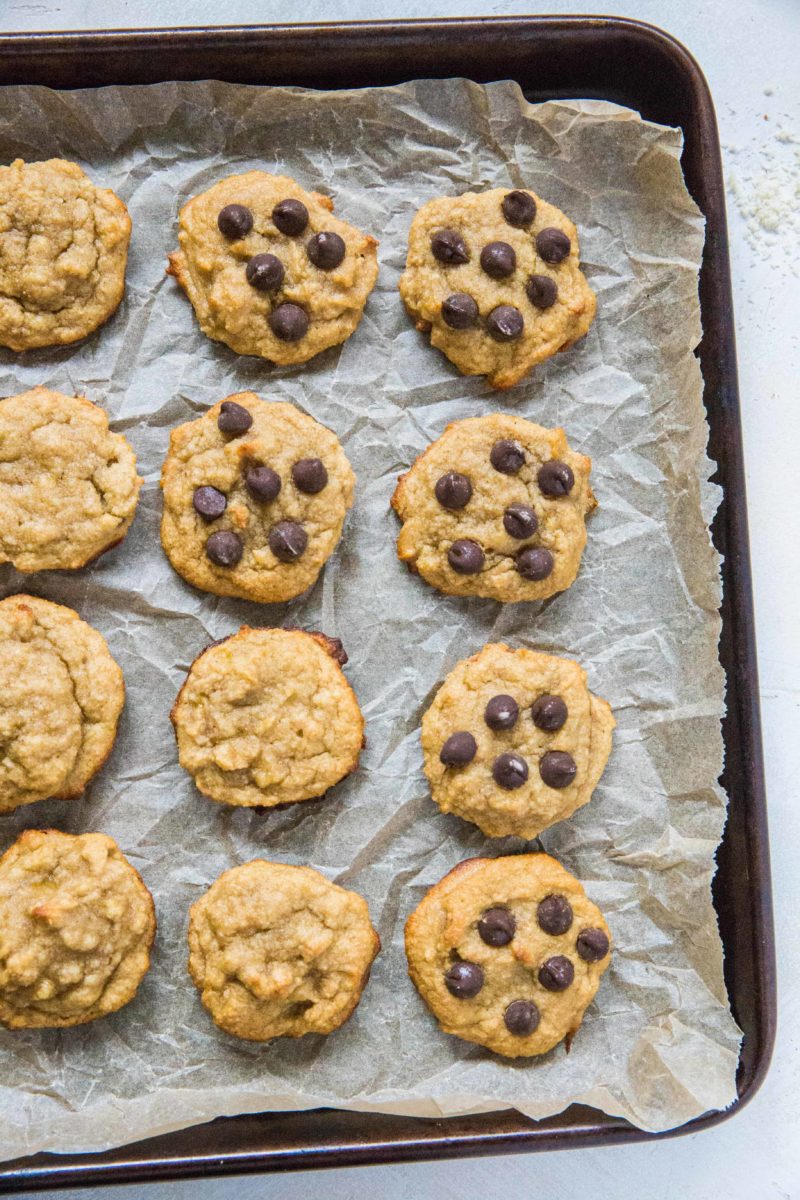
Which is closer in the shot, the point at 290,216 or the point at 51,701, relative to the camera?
the point at 51,701

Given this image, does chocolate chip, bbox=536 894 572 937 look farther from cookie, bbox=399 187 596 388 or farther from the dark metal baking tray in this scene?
cookie, bbox=399 187 596 388

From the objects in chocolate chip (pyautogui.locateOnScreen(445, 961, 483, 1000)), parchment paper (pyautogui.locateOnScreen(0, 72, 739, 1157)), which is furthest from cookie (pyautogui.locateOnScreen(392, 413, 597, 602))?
chocolate chip (pyautogui.locateOnScreen(445, 961, 483, 1000))

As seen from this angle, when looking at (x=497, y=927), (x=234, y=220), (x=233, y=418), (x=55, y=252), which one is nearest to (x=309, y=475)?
(x=233, y=418)

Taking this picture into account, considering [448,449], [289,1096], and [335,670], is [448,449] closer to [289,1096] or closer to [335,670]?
[335,670]

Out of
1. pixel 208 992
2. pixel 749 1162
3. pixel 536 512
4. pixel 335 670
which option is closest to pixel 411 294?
pixel 536 512

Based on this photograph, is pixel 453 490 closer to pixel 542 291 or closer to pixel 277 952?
pixel 542 291
